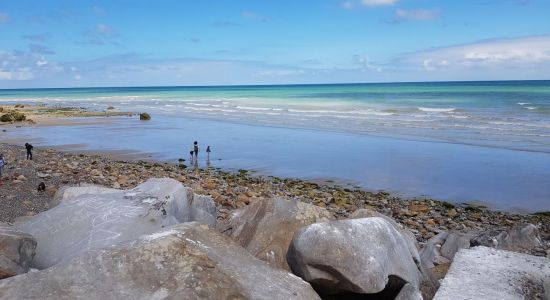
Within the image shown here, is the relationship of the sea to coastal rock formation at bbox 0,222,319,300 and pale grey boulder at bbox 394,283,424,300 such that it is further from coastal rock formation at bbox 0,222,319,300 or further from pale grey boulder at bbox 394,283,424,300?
coastal rock formation at bbox 0,222,319,300

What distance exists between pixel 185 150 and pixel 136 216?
56.0 feet

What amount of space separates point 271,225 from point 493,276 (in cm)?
253

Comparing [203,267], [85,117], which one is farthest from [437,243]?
[85,117]

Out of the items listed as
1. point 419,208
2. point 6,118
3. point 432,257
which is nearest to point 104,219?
point 432,257

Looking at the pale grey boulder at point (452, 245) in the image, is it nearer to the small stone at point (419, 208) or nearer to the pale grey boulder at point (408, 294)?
the pale grey boulder at point (408, 294)

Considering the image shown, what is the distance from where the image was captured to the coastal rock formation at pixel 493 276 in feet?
16.5

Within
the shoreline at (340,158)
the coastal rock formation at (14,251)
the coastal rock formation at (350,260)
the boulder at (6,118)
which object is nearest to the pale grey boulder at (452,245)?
the coastal rock formation at (350,260)

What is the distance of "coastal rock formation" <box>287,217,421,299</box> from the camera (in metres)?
5.27

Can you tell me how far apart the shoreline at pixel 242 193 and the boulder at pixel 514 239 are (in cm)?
26

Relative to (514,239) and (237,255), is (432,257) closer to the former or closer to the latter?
(514,239)

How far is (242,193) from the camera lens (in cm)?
1352

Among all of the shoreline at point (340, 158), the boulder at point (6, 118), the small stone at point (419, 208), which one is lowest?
the small stone at point (419, 208)

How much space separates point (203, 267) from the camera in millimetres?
4402

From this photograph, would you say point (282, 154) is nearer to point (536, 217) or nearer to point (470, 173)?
point (470, 173)
